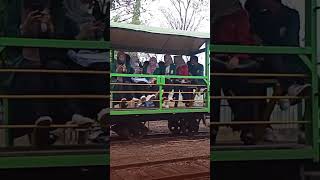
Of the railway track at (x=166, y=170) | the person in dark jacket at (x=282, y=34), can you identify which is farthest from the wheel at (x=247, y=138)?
the railway track at (x=166, y=170)

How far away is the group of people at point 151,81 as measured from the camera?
8.46 metres

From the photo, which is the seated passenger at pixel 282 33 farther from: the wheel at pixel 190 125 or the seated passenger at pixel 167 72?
the wheel at pixel 190 125

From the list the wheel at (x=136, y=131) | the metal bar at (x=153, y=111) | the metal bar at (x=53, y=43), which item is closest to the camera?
the metal bar at (x=53, y=43)

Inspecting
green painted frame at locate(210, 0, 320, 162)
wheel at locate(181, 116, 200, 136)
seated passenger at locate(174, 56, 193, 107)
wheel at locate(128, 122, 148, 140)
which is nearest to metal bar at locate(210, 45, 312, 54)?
green painted frame at locate(210, 0, 320, 162)

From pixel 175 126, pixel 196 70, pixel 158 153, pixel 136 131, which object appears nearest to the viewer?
pixel 158 153

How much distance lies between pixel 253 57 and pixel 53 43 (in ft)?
4.20

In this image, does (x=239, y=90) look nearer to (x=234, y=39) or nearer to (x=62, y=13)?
(x=234, y=39)

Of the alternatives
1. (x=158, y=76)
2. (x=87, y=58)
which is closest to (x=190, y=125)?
(x=158, y=76)

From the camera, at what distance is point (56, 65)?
2.58 m

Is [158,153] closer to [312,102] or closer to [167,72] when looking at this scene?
[167,72]

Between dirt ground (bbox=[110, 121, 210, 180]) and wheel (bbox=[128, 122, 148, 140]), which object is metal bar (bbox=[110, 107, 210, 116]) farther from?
dirt ground (bbox=[110, 121, 210, 180])

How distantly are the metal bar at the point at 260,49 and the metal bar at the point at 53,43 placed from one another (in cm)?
73

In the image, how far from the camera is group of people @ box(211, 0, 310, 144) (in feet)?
9.16

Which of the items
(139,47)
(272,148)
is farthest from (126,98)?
(272,148)
